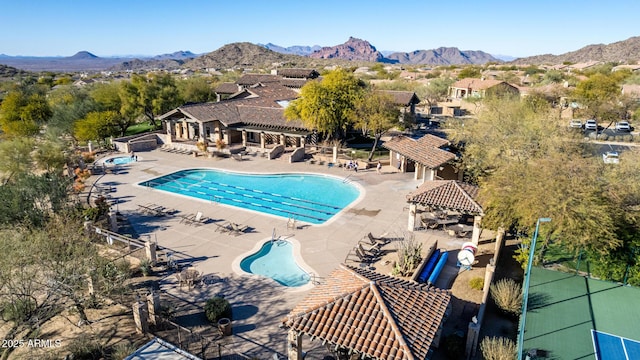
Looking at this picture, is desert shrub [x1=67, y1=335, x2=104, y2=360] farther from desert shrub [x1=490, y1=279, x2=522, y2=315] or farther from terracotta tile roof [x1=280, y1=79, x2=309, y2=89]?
terracotta tile roof [x1=280, y1=79, x2=309, y2=89]

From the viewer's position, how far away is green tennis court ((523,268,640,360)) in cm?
1341

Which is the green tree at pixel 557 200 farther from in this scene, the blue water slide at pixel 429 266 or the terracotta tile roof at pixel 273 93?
the terracotta tile roof at pixel 273 93

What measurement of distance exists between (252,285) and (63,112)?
38506 millimetres

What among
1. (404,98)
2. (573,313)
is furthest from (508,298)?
(404,98)

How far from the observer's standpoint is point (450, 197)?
858 inches

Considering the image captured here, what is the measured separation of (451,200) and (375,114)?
16.5 m

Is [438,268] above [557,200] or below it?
below

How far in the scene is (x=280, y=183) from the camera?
3356 centimetres

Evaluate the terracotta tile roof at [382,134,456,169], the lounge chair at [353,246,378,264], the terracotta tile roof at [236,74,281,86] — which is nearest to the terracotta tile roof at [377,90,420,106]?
the terracotta tile roof at [382,134,456,169]

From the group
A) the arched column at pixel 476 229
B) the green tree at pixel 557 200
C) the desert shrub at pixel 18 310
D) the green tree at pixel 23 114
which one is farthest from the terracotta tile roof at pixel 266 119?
the desert shrub at pixel 18 310

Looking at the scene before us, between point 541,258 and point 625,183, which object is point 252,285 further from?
point 625,183

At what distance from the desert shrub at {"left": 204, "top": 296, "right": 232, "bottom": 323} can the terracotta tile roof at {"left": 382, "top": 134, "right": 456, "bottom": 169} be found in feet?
60.5

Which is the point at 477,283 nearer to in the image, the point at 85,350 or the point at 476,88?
the point at 85,350

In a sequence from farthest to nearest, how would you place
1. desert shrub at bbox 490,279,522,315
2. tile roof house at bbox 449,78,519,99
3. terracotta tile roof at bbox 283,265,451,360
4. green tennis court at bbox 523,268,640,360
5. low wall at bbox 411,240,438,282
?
tile roof house at bbox 449,78,519,99, low wall at bbox 411,240,438,282, desert shrub at bbox 490,279,522,315, green tennis court at bbox 523,268,640,360, terracotta tile roof at bbox 283,265,451,360
